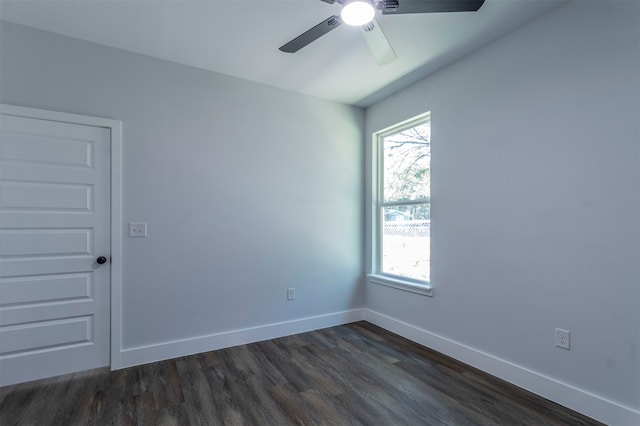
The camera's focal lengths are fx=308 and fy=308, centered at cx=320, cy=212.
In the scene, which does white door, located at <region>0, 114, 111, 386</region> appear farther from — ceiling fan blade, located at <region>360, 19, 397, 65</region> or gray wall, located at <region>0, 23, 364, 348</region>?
ceiling fan blade, located at <region>360, 19, 397, 65</region>

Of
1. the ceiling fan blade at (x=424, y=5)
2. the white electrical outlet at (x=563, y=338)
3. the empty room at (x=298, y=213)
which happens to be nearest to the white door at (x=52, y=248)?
the empty room at (x=298, y=213)

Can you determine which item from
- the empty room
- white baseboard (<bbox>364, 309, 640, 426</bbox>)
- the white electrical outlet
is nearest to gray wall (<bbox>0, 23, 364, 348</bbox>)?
the empty room

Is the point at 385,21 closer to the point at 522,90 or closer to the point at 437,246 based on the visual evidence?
the point at 522,90

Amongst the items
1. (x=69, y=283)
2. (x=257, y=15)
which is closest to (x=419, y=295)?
(x=257, y=15)

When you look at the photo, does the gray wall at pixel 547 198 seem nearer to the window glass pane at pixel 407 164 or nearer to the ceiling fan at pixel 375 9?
the window glass pane at pixel 407 164

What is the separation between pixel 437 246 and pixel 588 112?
1.45m

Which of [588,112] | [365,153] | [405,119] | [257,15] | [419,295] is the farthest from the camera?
[365,153]

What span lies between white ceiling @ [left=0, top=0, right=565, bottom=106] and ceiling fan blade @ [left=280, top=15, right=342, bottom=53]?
0.27 metres

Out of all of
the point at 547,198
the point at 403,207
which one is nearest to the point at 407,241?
the point at 403,207

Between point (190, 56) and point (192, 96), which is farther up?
point (190, 56)

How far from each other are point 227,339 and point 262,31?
8.69ft

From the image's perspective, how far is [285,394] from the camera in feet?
6.97

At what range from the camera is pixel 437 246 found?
2863 millimetres

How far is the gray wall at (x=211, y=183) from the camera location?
2434 millimetres
